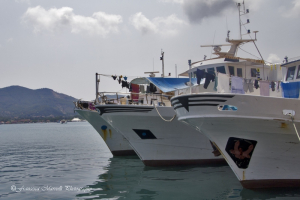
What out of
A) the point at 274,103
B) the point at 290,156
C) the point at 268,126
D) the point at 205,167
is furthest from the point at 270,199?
the point at 205,167

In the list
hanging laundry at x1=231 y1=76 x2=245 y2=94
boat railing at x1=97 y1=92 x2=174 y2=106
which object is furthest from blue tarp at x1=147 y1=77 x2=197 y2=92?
hanging laundry at x1=231 y1=76 x2=245 y2=94

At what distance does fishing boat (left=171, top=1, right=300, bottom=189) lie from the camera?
908 centimetres

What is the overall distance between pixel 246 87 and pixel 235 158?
2.49 m

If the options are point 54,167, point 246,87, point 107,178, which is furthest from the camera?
point 54,167

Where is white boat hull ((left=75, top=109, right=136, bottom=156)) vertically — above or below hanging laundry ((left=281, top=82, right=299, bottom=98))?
below

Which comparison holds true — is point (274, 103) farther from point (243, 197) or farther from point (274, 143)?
point (243, 197)

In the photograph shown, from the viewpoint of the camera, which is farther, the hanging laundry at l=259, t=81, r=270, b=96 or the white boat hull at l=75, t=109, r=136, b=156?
the white boat hull at l=75, t=109, r=136, b=156

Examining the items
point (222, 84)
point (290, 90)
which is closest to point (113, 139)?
point (222, 84)

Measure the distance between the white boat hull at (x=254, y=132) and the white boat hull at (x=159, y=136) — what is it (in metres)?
4.32

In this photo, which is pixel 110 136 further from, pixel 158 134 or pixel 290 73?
pixel 290 73

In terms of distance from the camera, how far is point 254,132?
9469 millimetres

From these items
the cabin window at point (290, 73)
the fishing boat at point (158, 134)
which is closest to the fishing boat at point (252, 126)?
the cabin window at point (290, 73)

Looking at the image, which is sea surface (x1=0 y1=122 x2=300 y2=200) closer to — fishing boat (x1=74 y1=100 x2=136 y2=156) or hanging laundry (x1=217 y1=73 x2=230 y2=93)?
hanging laundry (x1=217 y1=73 x2=230 y2=93)

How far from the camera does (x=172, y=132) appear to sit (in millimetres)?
14805
